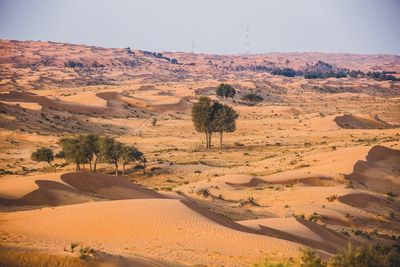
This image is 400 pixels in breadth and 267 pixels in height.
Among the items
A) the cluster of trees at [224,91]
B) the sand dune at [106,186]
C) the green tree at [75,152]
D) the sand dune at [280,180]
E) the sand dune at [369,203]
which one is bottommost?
the sand dune at [369,203]

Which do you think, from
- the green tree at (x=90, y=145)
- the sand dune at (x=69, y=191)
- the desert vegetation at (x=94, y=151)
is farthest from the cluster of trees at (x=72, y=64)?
the sand dune at (x=69, y=191)

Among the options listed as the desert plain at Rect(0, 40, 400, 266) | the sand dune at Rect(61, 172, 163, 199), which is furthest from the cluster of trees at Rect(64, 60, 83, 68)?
the sand dune at Rect(61, 172, 163, 199)

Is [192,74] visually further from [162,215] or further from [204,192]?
[162,215]

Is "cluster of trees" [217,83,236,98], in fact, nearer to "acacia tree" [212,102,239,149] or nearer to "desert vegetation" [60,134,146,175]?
"acacia tree" [212,102,239,149]

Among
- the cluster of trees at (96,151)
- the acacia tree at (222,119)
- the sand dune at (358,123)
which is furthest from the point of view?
the sand dune at (358,123)

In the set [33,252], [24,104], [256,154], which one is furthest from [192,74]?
[33,252]

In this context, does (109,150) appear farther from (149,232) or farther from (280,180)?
(149,232)

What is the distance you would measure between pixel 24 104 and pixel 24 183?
44328 mm

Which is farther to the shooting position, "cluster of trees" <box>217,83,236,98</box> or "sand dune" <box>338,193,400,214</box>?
"cluster of trees" <box>217,83,236,98</box>

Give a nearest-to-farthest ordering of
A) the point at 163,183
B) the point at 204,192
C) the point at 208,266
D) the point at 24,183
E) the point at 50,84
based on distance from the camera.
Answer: the point at 208,266, the point at 24,183, the point at 204,192, the point at 163,183, the point at 50,84

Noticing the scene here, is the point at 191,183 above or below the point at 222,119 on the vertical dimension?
below

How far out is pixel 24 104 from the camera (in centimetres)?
6278

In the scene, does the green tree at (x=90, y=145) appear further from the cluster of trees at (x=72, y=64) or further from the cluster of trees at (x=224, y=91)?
the cluster of trees at (x=72, y=64)

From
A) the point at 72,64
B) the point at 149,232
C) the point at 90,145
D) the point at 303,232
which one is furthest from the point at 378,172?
the point at 72,64
